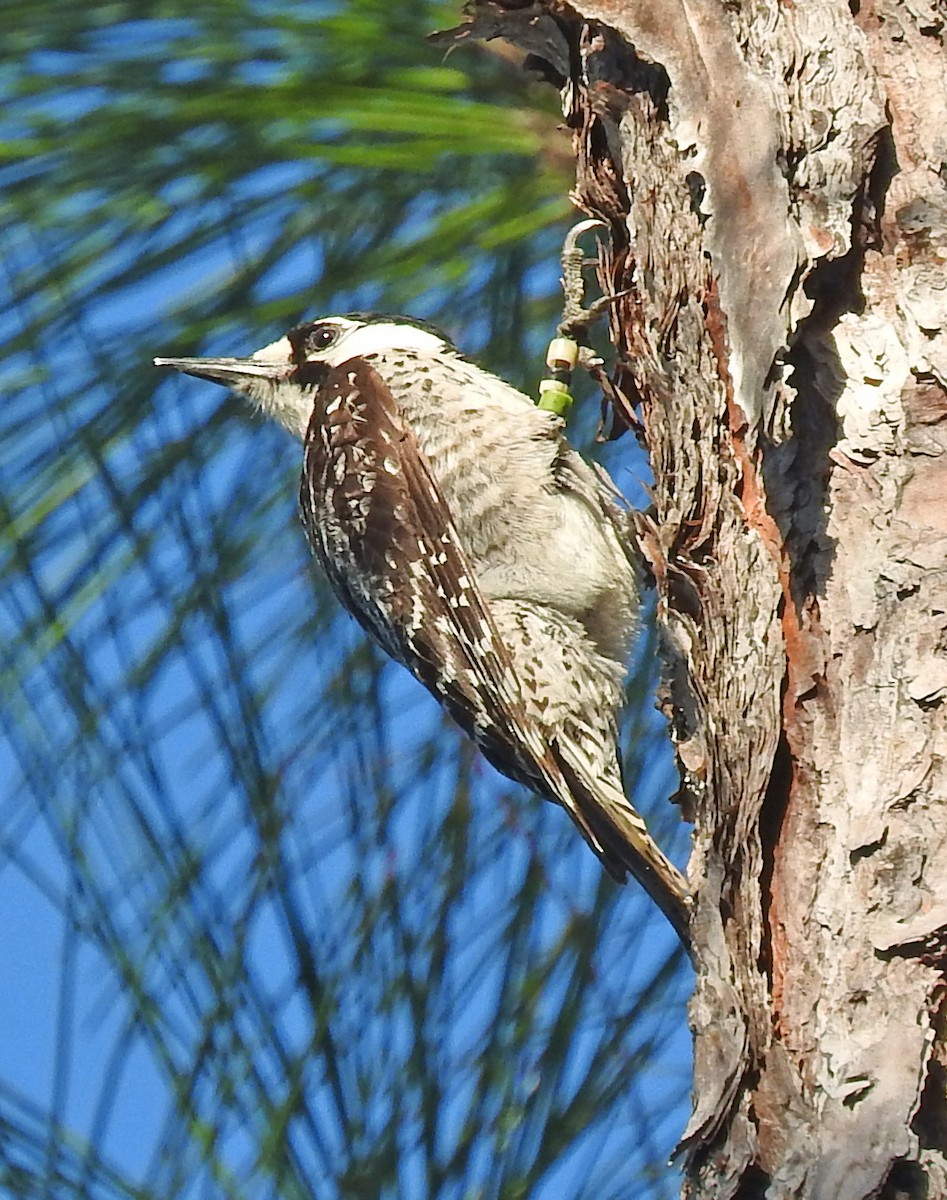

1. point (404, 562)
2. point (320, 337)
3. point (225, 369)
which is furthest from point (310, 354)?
point (225, 369)

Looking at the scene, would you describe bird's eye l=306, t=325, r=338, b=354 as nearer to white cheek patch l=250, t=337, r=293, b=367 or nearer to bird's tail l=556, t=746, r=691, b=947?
white cheek patch l=250, t=337, r=293, b=367

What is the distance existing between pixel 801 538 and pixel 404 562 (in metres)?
1.08

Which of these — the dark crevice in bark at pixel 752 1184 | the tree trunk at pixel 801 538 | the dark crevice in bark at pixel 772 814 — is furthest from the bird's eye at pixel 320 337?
the dark crevice in bark at pixel 752 1184

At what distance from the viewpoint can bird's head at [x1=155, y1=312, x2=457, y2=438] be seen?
2.18 meters

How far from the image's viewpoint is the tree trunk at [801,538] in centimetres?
123

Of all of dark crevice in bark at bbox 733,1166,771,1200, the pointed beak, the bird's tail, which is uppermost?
the pointed beak

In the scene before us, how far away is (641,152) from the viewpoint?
1625mm

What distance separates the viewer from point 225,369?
6.68 ft

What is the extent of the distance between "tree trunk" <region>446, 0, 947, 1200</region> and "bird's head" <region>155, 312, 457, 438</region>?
0.60 meters

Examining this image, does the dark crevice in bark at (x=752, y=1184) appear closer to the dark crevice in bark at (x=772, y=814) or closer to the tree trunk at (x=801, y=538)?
the tree trunk at (x=801, y=538)

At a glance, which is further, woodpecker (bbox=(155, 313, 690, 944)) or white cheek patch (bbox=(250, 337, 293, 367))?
white cheek patch (bbox=(250, 337, 293, 367))

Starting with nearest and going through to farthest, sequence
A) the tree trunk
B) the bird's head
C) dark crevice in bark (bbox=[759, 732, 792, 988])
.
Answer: the tree trunk, dark crevice in bark (bbox=[759, 732, 792, 988]), the bird's head

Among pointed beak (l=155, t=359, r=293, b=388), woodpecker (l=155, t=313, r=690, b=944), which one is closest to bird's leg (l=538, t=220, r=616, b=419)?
woodpecker (l=155, t=313, r=690, b=944)

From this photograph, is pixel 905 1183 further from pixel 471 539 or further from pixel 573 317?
pixel 471 539
